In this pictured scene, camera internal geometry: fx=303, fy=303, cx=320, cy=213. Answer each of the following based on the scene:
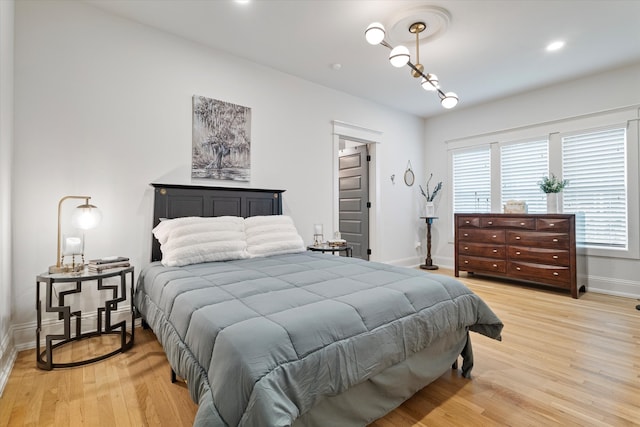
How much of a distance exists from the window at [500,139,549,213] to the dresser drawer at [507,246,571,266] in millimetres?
782

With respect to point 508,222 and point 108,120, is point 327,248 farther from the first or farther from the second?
point 508,222

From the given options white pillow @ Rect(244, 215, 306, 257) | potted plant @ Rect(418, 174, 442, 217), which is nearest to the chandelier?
white pillow @ Rect(244, 215, 306, 257)

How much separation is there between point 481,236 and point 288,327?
431 centimetres

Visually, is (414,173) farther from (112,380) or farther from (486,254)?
(112,380)

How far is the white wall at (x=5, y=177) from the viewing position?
1.94 m

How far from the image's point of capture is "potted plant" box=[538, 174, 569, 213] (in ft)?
13.8

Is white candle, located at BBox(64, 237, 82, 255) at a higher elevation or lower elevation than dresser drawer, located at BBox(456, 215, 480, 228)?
lower

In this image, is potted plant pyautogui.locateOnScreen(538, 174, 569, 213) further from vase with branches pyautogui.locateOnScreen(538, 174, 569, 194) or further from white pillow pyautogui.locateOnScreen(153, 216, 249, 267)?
white pillow pyautogui.locateOnScreen(153, 216, 249, 267)

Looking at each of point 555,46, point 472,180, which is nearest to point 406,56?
point 555,46

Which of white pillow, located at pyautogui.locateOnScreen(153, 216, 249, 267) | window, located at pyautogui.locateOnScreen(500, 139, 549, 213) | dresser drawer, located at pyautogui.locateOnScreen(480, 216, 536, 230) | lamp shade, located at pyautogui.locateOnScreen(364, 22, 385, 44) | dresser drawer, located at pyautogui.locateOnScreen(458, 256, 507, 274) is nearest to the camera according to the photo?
lamp shade, located at pyautogui.locateOnScreen(364, 22, 385, 44)

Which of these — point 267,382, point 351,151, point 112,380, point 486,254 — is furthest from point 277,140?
point 486,254

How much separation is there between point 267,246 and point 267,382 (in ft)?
6.36

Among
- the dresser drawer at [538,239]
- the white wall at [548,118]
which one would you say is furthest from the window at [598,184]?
the dresser drawer at [538,239]

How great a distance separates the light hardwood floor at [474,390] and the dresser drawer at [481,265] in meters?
1.77
